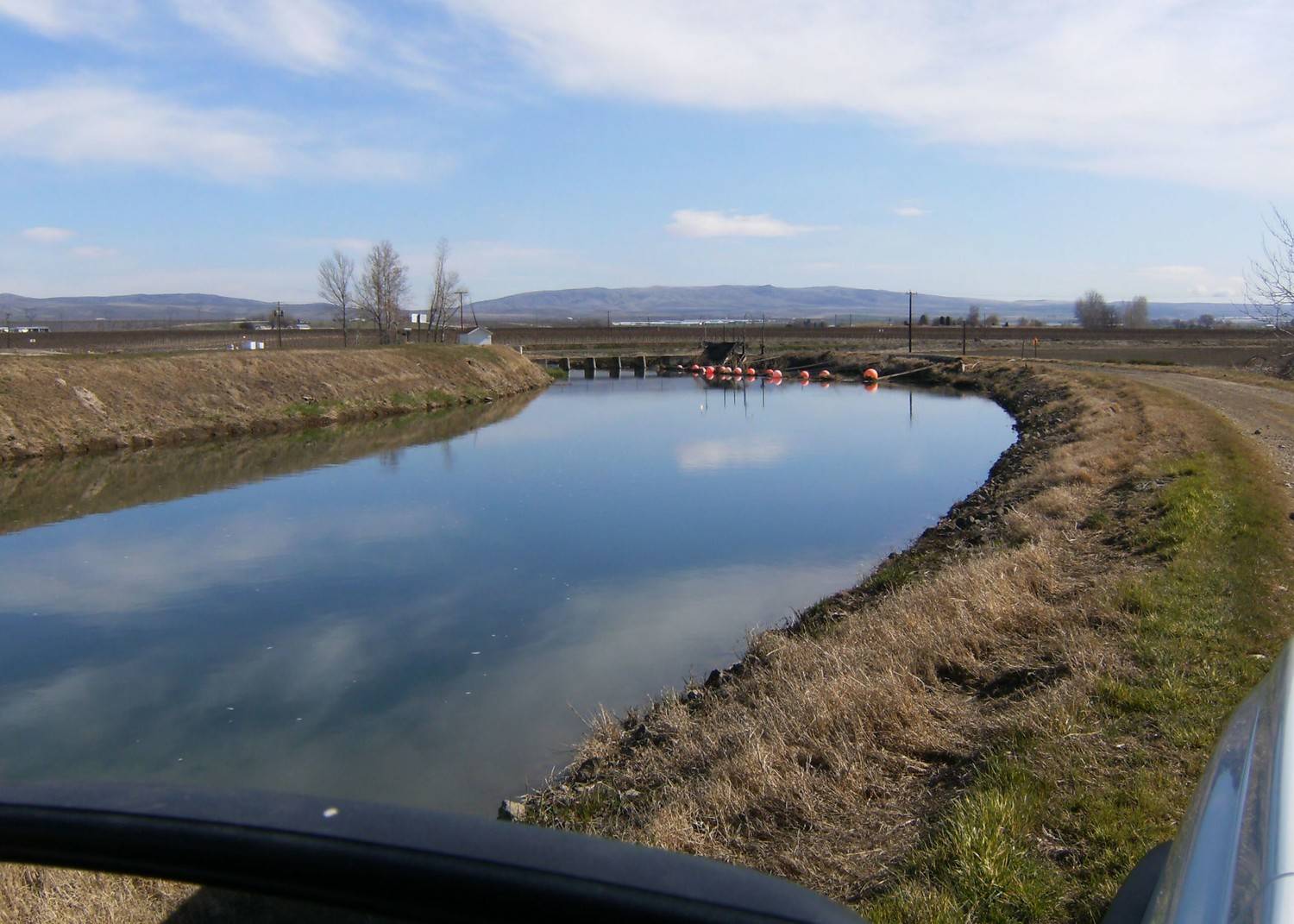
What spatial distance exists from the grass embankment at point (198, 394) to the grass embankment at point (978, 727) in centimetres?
2222

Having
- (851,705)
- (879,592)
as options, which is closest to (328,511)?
(879,592)

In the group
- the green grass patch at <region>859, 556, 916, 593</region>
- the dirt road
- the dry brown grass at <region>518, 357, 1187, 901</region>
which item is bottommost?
the green grass patch at <region>859, 556, 916, 593</region>

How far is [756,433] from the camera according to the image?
30.5 metres

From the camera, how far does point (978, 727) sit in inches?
255

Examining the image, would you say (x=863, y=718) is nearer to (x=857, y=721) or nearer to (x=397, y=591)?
(x=857, y=721)

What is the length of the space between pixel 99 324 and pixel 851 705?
5835 inches

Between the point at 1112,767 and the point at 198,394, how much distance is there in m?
30.6

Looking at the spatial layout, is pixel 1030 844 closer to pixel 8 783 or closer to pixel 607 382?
pixel 8 783

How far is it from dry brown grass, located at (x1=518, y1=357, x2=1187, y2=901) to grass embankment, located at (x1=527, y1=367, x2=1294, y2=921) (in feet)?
0.06

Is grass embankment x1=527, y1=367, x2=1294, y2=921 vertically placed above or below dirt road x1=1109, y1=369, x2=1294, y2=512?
below

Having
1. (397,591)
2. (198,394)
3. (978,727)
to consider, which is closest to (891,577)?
(978,727)

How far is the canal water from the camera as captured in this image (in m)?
8.41

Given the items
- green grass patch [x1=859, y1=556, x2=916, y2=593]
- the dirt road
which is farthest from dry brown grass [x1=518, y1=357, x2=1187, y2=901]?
the dirt road

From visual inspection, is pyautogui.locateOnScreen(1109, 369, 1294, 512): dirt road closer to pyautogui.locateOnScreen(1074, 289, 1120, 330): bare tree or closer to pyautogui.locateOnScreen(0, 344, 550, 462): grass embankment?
pyautogui.locateOnScreen(0, 344, 550, 462): grass embankment
